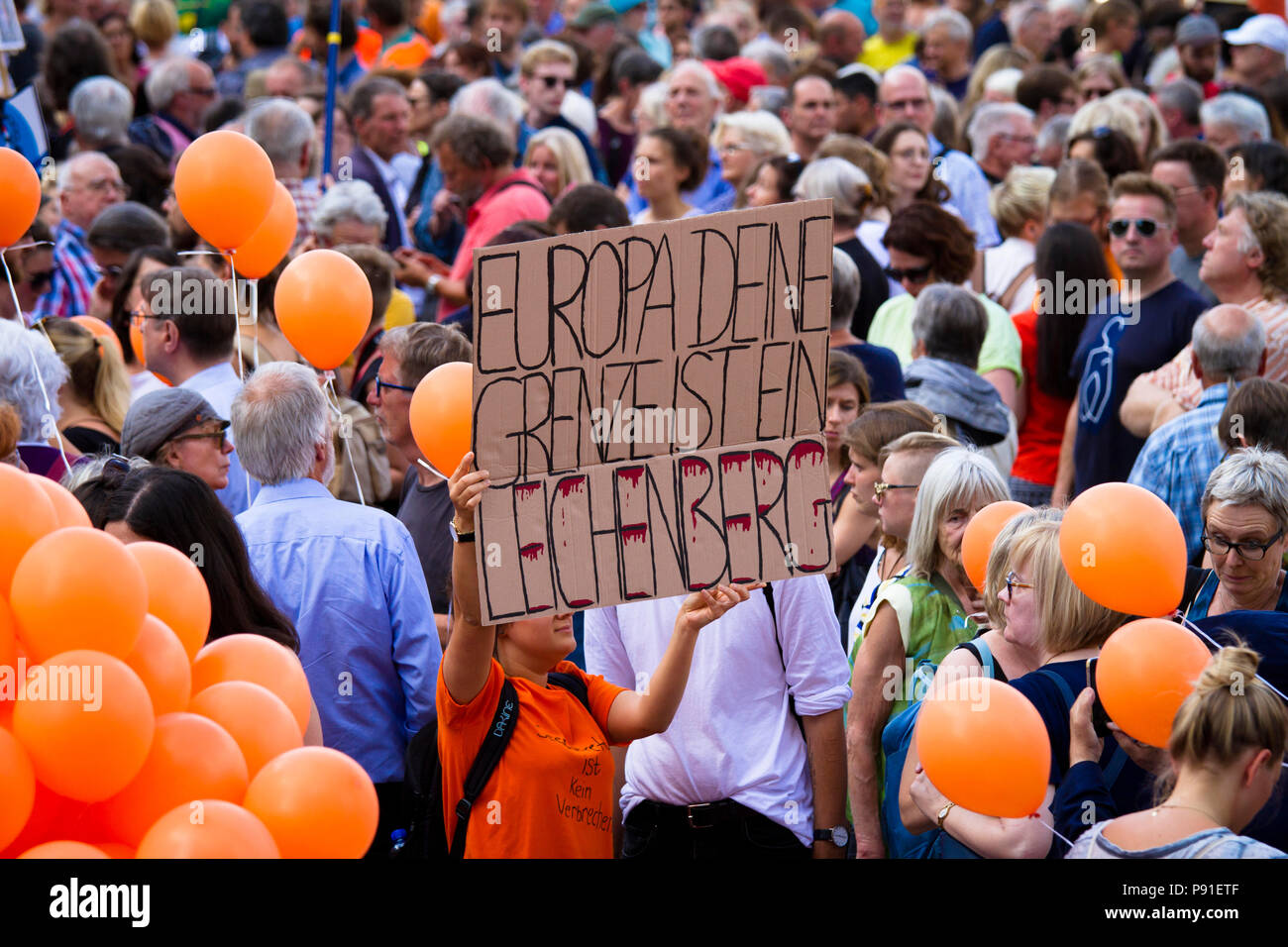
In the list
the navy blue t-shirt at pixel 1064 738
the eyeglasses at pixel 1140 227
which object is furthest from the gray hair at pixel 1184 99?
the navy blue t-shirt at pixel 1064 738

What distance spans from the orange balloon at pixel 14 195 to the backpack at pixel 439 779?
1.94m

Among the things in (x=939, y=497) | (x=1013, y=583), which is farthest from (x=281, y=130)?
(x=1013, y=583)

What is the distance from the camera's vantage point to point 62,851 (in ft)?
8.35

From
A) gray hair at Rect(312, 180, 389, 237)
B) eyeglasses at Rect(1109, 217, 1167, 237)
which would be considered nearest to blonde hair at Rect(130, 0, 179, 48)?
gray hair at Rect(312, 180, 389, 237)

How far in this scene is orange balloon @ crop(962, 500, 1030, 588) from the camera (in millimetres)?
3867

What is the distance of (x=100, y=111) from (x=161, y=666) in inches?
294

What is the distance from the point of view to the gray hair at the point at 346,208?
7.16 meters

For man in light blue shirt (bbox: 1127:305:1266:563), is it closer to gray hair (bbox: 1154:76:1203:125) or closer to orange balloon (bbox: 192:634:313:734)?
orange balloon (bbox: 192:634:313:734)

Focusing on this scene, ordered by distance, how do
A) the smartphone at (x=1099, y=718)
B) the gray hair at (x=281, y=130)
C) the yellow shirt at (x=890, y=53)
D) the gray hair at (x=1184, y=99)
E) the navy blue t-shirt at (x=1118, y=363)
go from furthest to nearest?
the yellow shirt at (x=890, y=53) → the gray hair at (x=1184, y=99) → the gray hair at (x=281, y=130) → the navy blue t-shirt at (x=1118, y=363) → the smartphone at (x=1099, y=718)

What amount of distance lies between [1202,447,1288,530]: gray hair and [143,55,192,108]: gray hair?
27.7ft

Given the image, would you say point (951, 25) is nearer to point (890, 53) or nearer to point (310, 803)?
point (890, 53)

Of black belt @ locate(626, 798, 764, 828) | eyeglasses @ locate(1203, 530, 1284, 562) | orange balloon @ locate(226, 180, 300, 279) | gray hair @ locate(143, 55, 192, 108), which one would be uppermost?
gray hair @ locate(143, 55, 192, 108)

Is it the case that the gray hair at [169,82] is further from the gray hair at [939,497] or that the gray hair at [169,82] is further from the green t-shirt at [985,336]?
the gray hair at [939,497]

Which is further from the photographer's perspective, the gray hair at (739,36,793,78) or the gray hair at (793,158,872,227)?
the gray hair at (739,36,793,78)
